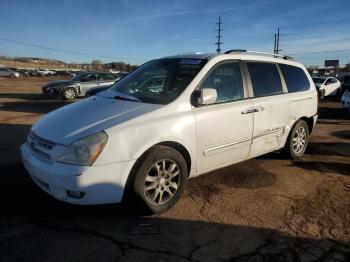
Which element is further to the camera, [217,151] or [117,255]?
[217,151]

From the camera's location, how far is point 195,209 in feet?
13.7

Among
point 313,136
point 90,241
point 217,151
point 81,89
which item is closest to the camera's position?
point 90,241

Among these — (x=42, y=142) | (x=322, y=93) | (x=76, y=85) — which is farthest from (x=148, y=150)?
(x=322, y=93)

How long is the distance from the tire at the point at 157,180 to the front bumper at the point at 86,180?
0.14 m

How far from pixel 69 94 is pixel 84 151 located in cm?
1579

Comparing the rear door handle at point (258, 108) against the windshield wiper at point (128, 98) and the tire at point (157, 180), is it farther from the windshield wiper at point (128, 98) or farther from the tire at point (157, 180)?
the windshield wiper at point (128, 98)

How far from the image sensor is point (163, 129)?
3943 mm

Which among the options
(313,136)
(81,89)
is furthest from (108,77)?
(313,136)

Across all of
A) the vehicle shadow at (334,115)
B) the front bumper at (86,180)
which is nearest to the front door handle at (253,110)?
the front bumper at (86,180)

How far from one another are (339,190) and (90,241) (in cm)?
345

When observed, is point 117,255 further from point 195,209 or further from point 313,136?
point 313,136

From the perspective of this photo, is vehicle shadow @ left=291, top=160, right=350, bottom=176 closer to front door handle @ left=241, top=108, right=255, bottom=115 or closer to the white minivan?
the white minivan

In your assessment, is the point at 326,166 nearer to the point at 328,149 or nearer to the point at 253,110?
the point at 328,149

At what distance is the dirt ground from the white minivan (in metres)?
0.34
